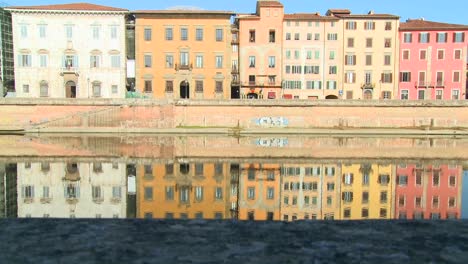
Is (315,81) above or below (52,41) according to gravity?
below

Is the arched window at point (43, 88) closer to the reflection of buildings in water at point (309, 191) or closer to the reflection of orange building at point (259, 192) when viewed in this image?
the reflection of orange building at point (259, 192)

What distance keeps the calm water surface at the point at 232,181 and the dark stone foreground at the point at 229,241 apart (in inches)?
327

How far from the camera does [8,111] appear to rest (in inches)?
1989

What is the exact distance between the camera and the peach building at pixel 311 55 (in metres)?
63.7

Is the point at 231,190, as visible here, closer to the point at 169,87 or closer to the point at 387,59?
the point at 169,87

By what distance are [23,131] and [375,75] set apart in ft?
147

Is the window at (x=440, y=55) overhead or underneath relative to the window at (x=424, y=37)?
underneath

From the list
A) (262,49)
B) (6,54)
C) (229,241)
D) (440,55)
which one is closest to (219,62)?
(262,49)

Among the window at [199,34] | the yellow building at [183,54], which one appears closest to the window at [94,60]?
the yellow building at [183,54]

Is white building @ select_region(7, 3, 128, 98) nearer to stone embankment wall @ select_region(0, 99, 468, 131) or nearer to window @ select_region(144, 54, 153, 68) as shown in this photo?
window @ select_region(144, 54, 153, 68)

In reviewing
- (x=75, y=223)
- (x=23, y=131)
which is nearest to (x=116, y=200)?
(x=75, y=223)

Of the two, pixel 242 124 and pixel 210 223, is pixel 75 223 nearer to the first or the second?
pixel 210 223

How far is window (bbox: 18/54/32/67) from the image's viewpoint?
58438 millimetres

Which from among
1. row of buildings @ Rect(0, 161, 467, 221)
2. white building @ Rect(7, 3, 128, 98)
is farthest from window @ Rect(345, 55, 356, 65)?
row of buildings @ Rect(0, 161, 467, 221)
